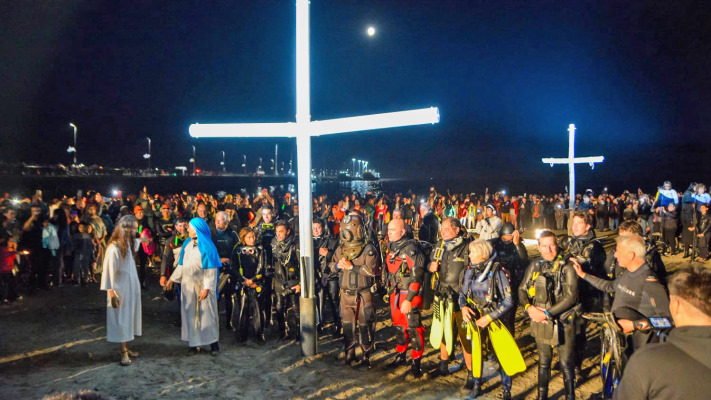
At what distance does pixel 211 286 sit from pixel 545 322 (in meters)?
4.47

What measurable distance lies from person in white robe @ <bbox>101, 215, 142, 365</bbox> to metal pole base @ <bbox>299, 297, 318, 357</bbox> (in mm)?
2382

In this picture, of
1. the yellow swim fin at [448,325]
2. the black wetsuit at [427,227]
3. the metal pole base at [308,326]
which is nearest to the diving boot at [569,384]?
the yellow swim fin at [448,325]

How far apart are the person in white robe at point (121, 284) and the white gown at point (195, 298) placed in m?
0.62

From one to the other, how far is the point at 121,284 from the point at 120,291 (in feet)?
0.34

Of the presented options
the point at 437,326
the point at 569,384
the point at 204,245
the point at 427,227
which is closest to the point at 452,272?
the point at 437,326

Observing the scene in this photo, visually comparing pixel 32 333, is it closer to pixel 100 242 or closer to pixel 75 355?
pixel 75 355

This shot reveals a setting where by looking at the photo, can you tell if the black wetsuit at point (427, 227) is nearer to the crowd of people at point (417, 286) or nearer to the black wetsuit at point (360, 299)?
the crowd of people at point (417, 286)

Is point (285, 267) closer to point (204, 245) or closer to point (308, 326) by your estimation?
point (308, 326)

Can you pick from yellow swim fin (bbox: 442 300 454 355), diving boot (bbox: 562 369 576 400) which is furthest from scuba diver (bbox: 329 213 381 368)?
diving boot (bbox: 562 369 576 400)

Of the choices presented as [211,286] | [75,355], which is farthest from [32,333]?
[211,286]

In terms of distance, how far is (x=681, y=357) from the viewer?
82.5 inches

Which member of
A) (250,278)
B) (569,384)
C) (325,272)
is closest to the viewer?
(569,384)

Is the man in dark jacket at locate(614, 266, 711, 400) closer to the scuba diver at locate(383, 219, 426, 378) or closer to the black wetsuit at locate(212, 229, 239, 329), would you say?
the scuba diver at locate(383, 219, 426, 378)

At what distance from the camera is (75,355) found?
255 inches
